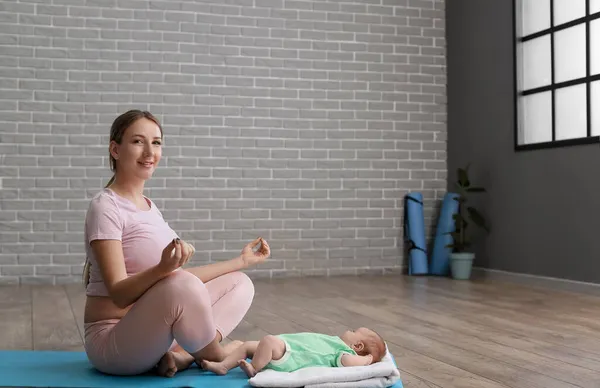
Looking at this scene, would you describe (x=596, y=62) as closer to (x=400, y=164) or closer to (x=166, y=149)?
(x=400, y=164)

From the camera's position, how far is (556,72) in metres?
5.37

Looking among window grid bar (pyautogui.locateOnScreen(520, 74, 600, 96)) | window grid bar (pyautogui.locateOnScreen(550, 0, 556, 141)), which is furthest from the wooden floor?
window grid bar (pyautogui.locateOnScreen(520, 74, 600, 96))

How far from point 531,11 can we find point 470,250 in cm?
191

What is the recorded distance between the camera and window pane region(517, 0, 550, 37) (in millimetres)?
5488

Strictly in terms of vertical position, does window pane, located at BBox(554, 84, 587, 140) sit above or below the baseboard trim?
above

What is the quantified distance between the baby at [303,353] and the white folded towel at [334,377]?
0.05 m

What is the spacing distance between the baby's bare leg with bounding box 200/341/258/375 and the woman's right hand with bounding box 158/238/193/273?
456mm

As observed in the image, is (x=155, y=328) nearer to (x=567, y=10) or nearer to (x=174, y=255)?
(x=174, y=255)

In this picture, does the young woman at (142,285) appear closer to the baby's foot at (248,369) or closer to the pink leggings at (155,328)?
the pink leggings at (155,328)

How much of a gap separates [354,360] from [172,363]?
21.7 inches

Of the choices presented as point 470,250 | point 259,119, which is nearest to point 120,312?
point 259,119

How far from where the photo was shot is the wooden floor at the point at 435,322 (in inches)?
106

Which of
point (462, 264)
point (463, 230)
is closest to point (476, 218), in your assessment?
point (463, 230)

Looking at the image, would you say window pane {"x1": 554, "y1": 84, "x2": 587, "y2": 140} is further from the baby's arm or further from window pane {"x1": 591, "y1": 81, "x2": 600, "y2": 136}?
the baby's arm
